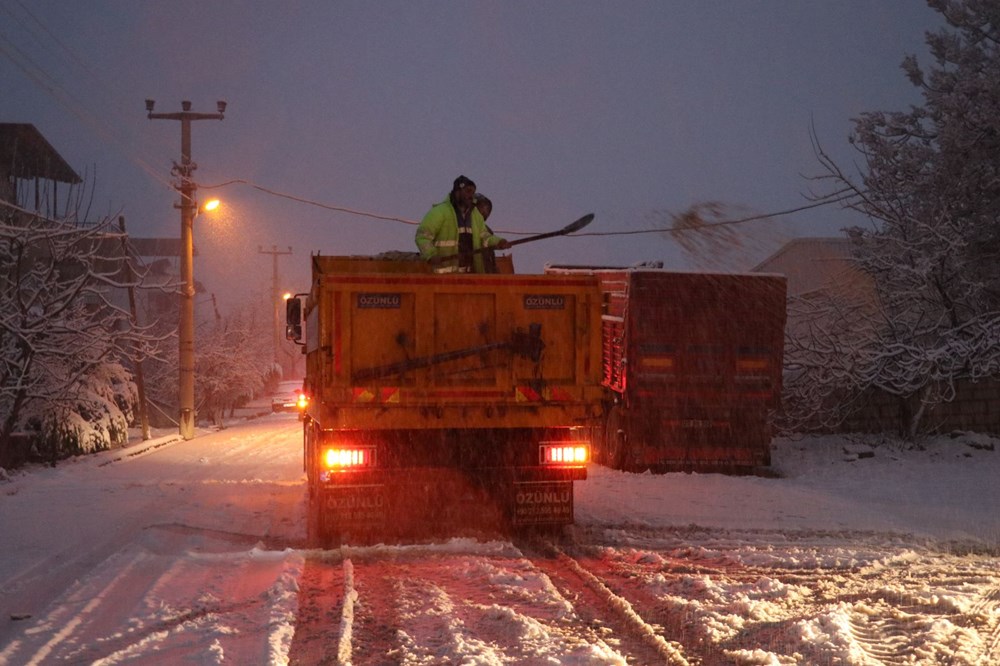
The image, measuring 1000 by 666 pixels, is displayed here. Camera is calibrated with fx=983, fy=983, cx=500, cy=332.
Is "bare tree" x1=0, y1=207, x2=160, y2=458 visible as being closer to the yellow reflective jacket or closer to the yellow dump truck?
the yellow reflective jacket

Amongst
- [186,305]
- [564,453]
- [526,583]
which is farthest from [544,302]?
[186,305]

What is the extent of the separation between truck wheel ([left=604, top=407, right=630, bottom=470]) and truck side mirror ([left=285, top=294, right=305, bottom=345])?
543 centimetres

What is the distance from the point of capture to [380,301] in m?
9.05

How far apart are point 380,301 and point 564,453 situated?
92.8 inches

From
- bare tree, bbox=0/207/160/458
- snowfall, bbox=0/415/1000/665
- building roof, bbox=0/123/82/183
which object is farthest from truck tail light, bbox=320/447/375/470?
building roof, bbox=0/123/82/183

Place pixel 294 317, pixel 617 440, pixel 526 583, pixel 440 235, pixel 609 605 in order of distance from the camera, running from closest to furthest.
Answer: pixel 609 605
pixel 526 583
pixel 440 235
pixel 294 317
pixel 617 440

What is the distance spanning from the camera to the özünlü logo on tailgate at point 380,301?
355 inches

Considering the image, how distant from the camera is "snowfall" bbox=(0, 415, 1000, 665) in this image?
5.78 m

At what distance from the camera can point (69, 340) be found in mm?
19016

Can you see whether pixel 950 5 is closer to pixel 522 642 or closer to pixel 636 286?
pixel 636 286

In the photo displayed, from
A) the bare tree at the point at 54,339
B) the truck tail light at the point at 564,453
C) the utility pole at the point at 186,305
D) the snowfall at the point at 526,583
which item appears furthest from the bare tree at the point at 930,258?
the utility pole at the point at 186,305

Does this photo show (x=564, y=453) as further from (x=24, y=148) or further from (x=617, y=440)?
(x=24, y=148)

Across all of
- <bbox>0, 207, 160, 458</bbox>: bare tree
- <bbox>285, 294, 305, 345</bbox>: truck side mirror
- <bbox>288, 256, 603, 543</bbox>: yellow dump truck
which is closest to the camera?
<bbox>288, 256, 603, 543</bbox>: yellow dump truck

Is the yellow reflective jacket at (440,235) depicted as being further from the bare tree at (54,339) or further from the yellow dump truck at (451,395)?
the bare tree at (54,339)
